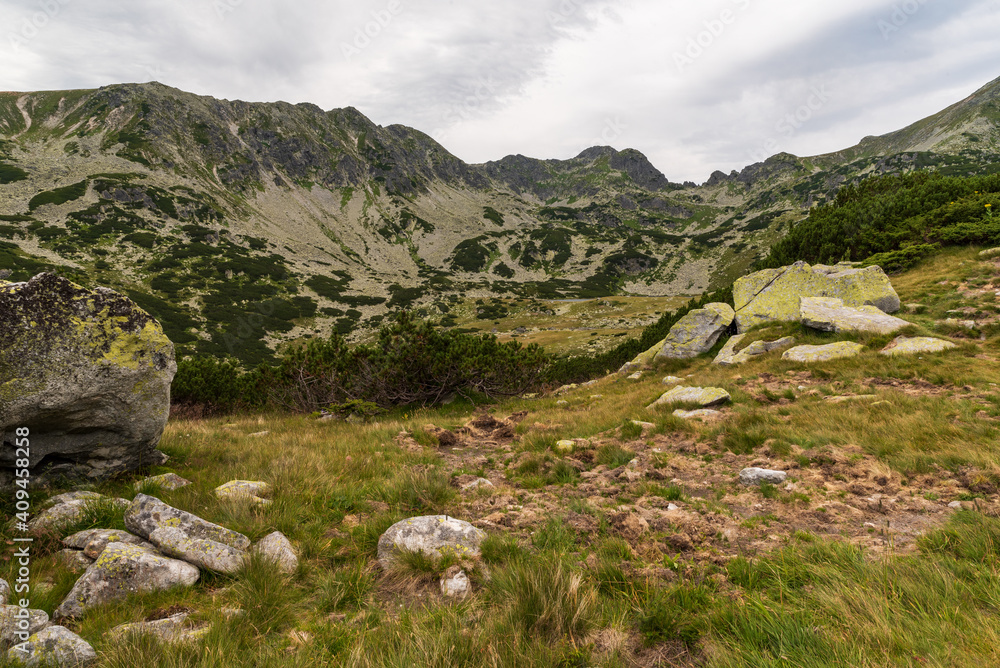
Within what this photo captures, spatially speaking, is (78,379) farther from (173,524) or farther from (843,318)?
(843,318)

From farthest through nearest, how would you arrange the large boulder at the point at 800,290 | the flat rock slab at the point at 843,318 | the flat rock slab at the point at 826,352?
1. the large boulder at the point at 800,290
2. the flat rock slab at the point at 843,318
3. the flat rock slab at the point at 826,352

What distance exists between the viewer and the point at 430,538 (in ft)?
14.1

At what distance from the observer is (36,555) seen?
3.96 metres

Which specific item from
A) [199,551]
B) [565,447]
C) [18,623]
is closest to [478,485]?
[565,447]

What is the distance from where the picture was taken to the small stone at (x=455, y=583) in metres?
3.61

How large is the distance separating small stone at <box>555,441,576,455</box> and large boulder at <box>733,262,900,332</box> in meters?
12.9

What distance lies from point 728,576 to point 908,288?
18.7m

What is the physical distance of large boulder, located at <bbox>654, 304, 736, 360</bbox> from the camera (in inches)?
685

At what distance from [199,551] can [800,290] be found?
21205 mm

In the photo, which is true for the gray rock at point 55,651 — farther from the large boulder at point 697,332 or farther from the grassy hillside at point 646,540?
the large boulder at point 697,332

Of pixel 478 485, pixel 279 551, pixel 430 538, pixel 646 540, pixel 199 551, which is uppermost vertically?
pixel 199 551

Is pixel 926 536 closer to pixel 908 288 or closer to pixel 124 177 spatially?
pixel 908 288

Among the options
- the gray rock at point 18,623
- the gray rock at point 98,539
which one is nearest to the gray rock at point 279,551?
the gray rock at point 98,539

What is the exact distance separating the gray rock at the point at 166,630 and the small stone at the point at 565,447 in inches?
244
